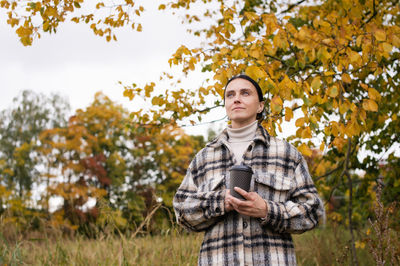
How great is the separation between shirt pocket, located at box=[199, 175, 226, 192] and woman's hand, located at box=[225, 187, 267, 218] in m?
0.18

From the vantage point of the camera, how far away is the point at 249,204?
1642mm

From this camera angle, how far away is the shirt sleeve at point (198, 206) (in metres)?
1.76

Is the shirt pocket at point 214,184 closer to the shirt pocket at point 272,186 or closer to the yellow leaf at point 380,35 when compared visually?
the shirt pocket at point 272,186

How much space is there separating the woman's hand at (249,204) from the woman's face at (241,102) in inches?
17.2

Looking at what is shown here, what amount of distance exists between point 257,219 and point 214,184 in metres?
0.26

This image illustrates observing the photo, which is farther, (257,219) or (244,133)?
(244,133)

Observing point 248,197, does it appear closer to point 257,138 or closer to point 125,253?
point 257,138

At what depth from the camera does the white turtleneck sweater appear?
6.40ft

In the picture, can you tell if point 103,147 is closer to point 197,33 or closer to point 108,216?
point 197,33

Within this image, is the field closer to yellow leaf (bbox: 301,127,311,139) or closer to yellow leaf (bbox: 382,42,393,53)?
yellow leaf (bbox: 301,127,311,139)

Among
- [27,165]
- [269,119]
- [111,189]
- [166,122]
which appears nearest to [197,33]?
[166,122]

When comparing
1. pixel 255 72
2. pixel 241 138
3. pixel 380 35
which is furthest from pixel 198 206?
pixel 380 35

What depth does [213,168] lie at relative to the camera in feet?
6.45

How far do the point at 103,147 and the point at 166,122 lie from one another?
17.6 m
